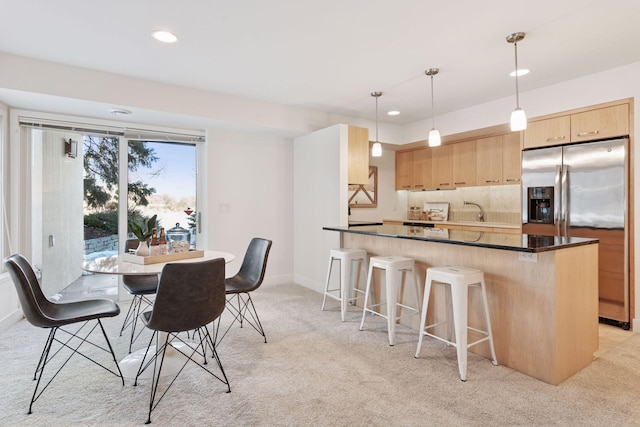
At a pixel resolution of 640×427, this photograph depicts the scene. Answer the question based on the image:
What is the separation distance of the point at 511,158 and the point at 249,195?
362cm

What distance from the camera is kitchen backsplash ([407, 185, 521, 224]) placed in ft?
16.2

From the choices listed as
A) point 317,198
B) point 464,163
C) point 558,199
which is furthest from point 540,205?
point 317,198

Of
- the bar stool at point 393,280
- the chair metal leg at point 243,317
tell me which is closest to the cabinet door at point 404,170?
the bar stool at point 393,280

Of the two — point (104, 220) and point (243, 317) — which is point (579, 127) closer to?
point (243, 317)

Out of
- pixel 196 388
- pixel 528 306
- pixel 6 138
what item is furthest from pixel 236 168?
pixel 528 306

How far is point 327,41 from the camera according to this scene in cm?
276

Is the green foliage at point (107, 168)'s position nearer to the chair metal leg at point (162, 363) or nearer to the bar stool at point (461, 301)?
the chair metal leg at point (162, 363)

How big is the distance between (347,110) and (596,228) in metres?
3.17

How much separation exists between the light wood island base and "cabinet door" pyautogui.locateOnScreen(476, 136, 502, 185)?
2.35 m

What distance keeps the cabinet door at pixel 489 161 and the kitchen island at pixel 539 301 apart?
7.72 ft

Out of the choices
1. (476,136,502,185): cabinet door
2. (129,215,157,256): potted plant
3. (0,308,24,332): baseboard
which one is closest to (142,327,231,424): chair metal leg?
(129,215,157,256): potted plant

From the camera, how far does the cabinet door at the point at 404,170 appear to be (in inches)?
235

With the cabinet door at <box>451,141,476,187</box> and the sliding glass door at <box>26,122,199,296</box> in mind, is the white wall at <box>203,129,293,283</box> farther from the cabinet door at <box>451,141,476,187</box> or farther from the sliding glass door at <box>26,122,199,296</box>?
the cabinet door at <box>451,141,476,187</box>

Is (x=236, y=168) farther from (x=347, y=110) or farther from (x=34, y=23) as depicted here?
(x=34, y=23)
